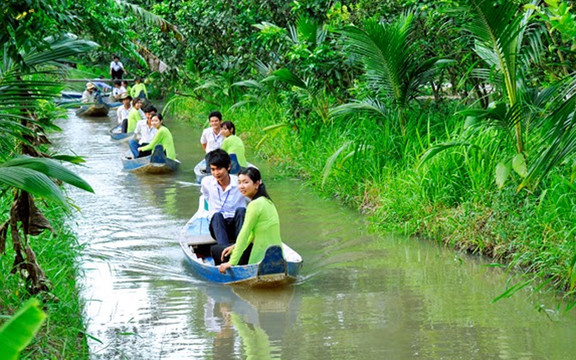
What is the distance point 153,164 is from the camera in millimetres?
16719

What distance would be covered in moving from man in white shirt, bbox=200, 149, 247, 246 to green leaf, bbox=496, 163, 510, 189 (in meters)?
2.79

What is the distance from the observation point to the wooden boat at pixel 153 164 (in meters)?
16.6

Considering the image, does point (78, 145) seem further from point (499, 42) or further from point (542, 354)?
point (542, 354)

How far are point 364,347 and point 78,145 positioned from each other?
15.4m

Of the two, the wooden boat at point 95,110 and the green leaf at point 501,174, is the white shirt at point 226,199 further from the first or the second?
the wooden boat at point 95,110

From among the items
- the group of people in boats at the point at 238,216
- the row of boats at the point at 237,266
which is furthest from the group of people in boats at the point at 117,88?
the group of people in boats at the point at 238,216

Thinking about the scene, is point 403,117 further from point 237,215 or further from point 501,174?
point 237,215

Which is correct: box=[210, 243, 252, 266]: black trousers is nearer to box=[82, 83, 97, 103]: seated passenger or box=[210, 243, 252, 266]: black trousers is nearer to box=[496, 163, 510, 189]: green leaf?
box=[496, 163, 510, 189]: green leaf

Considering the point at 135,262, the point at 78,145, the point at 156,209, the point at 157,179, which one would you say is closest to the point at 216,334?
the point at 135,262

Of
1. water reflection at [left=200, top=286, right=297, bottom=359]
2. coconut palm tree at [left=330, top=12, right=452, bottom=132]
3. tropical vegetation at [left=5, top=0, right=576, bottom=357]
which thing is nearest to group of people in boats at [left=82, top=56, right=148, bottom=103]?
tropical vegetation at [left=5, top=0, right=576, bottom=357]

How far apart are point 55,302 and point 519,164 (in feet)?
16.7

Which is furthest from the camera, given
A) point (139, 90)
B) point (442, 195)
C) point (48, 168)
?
→ point (139, 90)

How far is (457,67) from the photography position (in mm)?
13188

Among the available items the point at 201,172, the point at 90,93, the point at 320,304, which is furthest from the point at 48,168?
the point at 90,93
